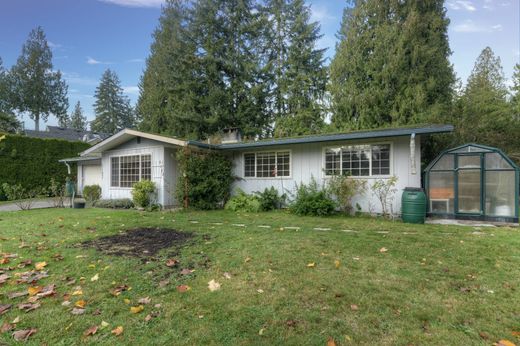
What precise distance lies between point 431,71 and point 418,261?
1538cm

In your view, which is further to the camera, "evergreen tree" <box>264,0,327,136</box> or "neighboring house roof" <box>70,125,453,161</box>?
"evergreen tree" <box>264,0,327,136</box>

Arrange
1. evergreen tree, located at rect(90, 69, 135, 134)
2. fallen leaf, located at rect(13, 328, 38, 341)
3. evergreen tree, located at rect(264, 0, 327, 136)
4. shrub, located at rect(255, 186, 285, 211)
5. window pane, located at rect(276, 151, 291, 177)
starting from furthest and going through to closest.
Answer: evergreen tree, located at rect(90, 69, 135, 134)
evergreen tree, located at rect(264, 0, 327, 136)
window pane, located at rect(276, 151, 291, 177)
shrub, located at rect(255, 186, 285, 211)
fallen leaf, located at rect(13, 328, 38, 341)

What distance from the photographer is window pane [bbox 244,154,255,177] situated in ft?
36.3

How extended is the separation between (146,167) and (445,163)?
34.7 feet

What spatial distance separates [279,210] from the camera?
10.0 metres

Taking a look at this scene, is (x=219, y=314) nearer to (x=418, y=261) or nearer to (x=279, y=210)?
(x=418, y=261)

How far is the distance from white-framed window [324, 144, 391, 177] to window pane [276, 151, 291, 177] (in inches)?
57.6

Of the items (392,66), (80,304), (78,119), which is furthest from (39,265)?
(78,119)

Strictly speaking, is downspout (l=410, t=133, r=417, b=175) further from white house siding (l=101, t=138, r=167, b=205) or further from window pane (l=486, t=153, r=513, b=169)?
white house siding (l=101, t=138, r=167, b=205)

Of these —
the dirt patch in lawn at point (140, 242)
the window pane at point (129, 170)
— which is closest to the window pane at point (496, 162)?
the dirt patch in lawn at point (140, 242)

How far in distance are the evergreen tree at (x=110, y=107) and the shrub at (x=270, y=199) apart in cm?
3914

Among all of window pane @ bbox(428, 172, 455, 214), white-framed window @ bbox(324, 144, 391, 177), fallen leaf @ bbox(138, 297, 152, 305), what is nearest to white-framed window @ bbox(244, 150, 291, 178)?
white-framed window @ bbox(324, 144, 391, 177)

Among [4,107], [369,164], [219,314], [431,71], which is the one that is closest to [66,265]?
[219,314]

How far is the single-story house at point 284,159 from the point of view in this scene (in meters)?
8.25
